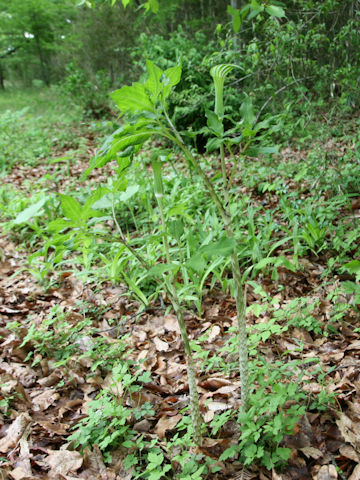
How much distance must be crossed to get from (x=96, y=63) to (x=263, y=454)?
10302 mm

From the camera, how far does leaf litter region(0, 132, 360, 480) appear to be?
4.21 ft

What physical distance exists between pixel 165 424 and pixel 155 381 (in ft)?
1.06

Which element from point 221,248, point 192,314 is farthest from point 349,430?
point 192,314

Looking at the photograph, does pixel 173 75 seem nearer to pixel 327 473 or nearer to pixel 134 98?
pixel 134 98

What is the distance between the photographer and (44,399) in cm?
179

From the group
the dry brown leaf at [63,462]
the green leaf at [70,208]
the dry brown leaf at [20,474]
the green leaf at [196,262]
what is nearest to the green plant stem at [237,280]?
the green leaf at [196,262]

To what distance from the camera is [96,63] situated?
960 cm

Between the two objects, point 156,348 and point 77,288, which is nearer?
point 156,348

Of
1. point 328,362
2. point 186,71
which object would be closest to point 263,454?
point 328,362

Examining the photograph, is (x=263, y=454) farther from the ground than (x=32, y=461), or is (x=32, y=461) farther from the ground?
(x=263, y=454)

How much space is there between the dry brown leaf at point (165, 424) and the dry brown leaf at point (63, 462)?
1.02 feet

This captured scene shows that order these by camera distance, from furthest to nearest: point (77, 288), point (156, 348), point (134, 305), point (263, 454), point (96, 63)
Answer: point (96, 63) → point (77, 288) → point (134, 305) → point (156, 348) → point (263, 454)

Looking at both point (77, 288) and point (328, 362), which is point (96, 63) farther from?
point (328, 362)

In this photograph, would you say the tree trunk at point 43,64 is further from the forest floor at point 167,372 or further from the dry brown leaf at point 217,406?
the dry brown leaf at point 217,406
